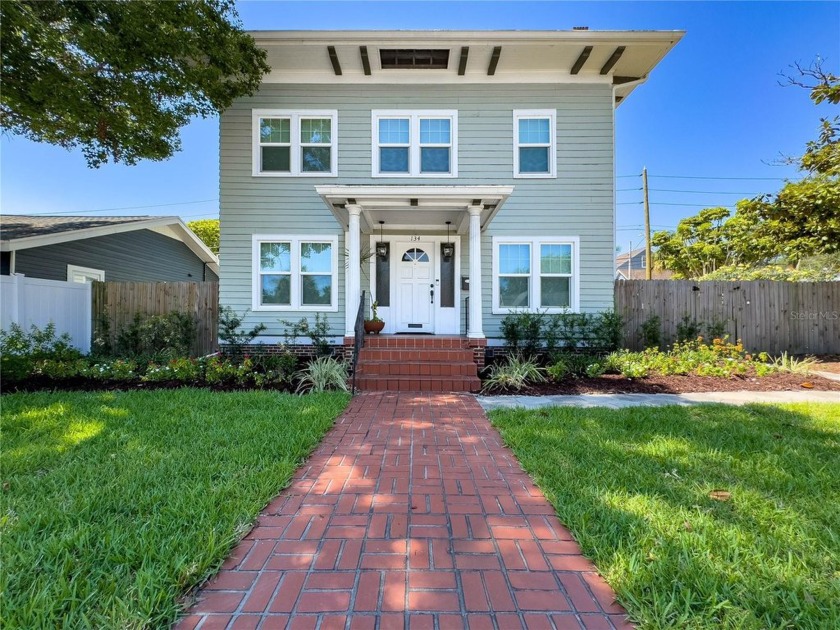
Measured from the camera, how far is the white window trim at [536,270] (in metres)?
8.29

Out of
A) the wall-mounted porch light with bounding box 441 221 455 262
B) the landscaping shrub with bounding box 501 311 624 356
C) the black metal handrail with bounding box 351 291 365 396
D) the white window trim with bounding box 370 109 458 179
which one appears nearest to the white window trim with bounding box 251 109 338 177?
the white window trim with bounding box 370 109 458 179

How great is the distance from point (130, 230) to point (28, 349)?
7262 millimetres

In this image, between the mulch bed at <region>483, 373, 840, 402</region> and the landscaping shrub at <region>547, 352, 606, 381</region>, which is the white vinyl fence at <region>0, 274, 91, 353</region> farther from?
the landscaping shrub at <region>547, 352, 606, 381</region>

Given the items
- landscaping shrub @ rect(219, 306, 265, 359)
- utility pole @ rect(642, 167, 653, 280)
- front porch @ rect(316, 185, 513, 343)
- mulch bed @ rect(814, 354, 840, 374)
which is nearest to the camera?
mulch bed @ rect(814, 354, 840, 374)

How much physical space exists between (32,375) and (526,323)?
8.81 metres

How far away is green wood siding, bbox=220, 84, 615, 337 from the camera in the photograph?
26.9 ft

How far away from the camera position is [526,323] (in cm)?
772

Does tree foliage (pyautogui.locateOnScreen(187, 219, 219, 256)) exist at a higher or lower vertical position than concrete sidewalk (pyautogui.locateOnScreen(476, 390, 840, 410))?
higher

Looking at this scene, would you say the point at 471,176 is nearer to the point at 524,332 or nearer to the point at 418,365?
the point at 524,332

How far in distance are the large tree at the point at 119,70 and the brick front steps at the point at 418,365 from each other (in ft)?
18.6

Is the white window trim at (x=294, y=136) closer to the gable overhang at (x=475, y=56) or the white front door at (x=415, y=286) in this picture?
the gable overhang at (x=475, y=56)

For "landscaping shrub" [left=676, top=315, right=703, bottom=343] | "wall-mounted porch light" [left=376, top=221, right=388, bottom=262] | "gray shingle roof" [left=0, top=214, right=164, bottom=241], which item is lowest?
"landscaping shrub" [left=676, top=315, right=703, bottom=343]

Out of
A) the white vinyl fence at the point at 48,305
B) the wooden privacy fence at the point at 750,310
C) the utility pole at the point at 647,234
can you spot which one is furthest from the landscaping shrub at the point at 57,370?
the utility pole at the point at 647,234

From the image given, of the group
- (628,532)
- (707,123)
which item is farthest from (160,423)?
(707,123)
